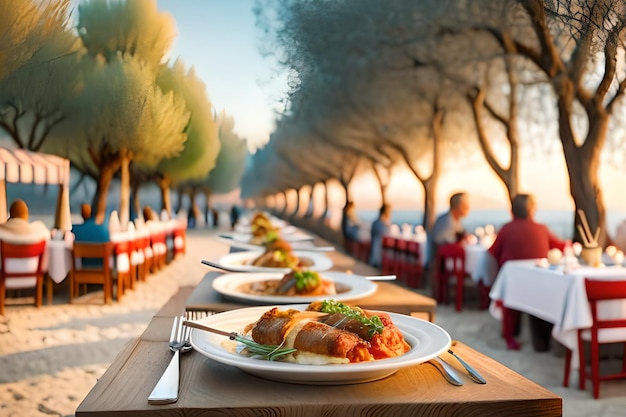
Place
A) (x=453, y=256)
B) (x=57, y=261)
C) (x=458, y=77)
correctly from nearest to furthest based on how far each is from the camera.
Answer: (x=57, y=261) < (x=453, y=256) < (x=458, y=77)

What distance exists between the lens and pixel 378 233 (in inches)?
348

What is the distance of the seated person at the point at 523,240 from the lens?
14.1 ft

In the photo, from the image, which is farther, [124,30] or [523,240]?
[523,240]

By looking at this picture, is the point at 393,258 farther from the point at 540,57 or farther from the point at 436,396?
the point at 436,396

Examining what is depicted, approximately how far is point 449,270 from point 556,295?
265 cm

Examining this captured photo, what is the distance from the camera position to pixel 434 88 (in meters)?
7.25

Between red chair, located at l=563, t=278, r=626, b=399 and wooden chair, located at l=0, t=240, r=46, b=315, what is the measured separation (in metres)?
2.55

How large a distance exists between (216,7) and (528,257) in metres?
3.27

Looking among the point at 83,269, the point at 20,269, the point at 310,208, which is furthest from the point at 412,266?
the point at 310,208

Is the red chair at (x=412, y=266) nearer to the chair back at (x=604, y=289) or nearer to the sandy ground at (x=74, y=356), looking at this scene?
the sandy ground at (x=74, y=356)

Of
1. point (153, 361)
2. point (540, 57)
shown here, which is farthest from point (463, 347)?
point (540, 57)

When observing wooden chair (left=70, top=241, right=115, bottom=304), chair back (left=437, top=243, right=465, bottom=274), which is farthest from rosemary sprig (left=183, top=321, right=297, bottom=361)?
chair back (left=437, top=243, right=465, bottom=274)

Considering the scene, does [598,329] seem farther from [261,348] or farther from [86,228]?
[261,348]

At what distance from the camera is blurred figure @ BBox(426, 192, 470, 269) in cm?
598
